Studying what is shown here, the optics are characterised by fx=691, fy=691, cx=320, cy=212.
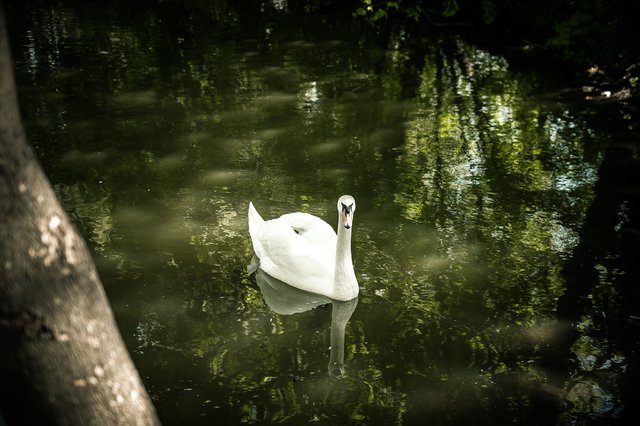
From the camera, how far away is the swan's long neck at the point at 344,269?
5156 mm

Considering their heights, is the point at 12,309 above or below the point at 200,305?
above

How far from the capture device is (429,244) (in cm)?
606

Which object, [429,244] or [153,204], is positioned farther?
[153,204]

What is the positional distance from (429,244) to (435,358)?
162 cm

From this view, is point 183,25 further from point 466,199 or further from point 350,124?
point 466,199

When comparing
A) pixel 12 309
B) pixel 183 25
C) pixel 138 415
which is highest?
pixel 12 309

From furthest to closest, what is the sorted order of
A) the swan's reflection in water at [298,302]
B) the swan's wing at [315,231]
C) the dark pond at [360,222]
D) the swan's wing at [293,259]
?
the swan's wing at [315,231] < the swan's wing at [293,259] < the swan's reflection in water at [298,302] < the dark pond at [360,222]

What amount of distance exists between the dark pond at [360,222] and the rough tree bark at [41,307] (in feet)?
7.98

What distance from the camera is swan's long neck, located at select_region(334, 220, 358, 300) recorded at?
203 inches

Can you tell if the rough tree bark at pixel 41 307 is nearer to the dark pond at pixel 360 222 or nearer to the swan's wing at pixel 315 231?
the dark pond at pixel 360 222

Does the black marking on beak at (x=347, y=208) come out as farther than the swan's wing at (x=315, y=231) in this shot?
No

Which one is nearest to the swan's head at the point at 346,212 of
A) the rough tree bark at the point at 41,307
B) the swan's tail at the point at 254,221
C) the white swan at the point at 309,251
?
the white swan at the point at 309,251

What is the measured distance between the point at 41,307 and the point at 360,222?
16.3ft

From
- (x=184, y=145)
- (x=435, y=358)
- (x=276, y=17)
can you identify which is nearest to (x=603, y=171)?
(x=435, y=358)
